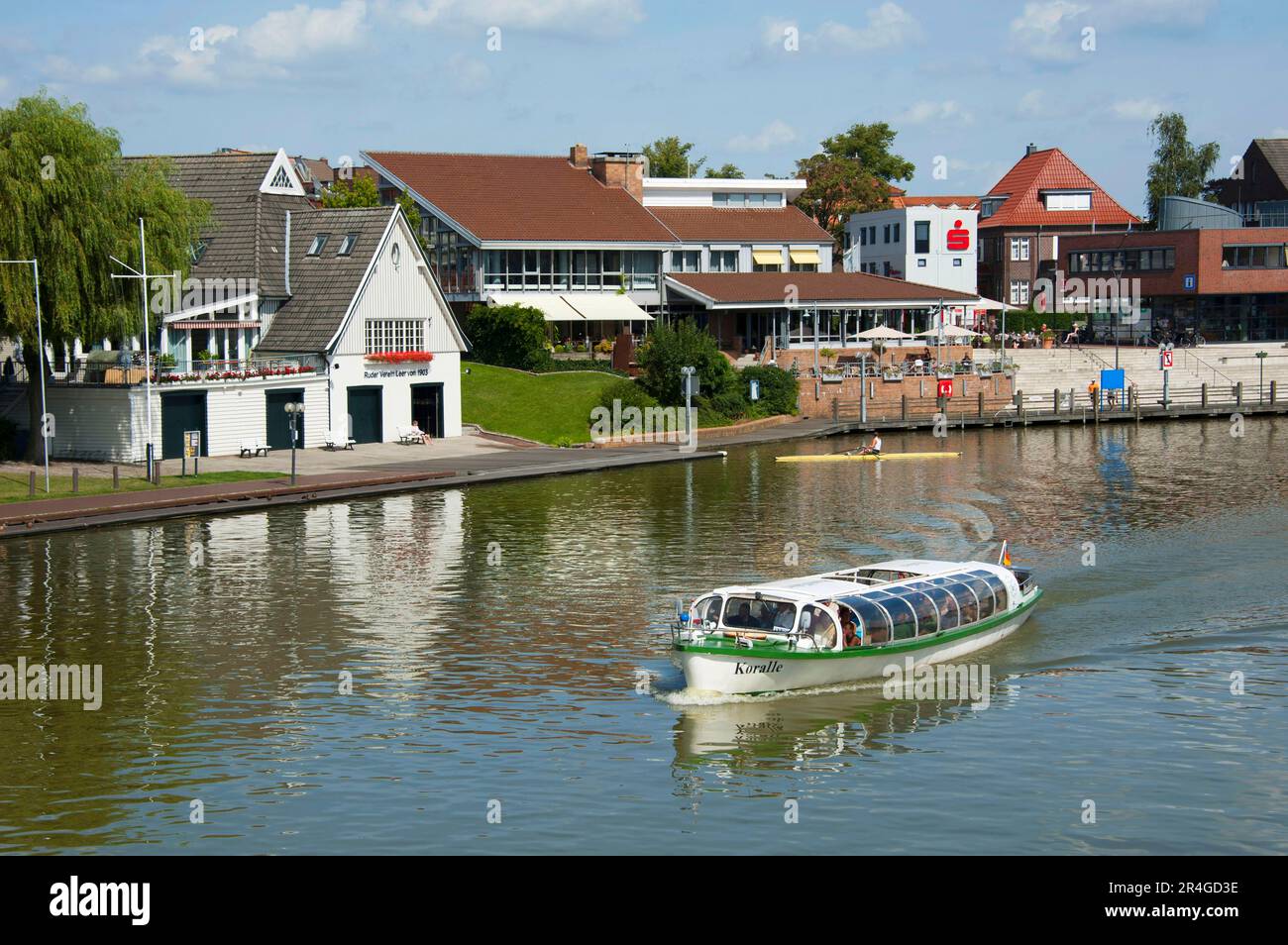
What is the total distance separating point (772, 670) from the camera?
105ft

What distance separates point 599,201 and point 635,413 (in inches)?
1206

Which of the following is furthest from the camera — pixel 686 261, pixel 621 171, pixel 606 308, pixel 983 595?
pixel 621 171

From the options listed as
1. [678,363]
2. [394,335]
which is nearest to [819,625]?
[394,335]

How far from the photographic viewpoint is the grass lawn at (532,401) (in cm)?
8156

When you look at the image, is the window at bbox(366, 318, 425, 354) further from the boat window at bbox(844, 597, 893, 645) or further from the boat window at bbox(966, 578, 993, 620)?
the boat window at bbox(844, 597, 893, 645)

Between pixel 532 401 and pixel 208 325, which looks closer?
pixel 208 325

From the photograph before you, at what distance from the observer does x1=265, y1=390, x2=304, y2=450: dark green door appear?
2859 inches

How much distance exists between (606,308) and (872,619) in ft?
230

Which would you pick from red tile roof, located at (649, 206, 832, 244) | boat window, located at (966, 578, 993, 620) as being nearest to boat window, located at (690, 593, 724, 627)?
boat window, located at (966, 578, 993, 620)

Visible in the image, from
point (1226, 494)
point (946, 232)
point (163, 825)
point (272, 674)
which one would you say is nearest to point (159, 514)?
point (272, 674)

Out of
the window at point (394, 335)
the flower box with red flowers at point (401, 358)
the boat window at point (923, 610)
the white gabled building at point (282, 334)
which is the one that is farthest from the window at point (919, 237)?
the boat window at point (923, 610)

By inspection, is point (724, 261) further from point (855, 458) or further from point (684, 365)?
point (855, 458)

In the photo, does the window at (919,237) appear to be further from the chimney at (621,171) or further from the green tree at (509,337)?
the green tree at (509,337)
